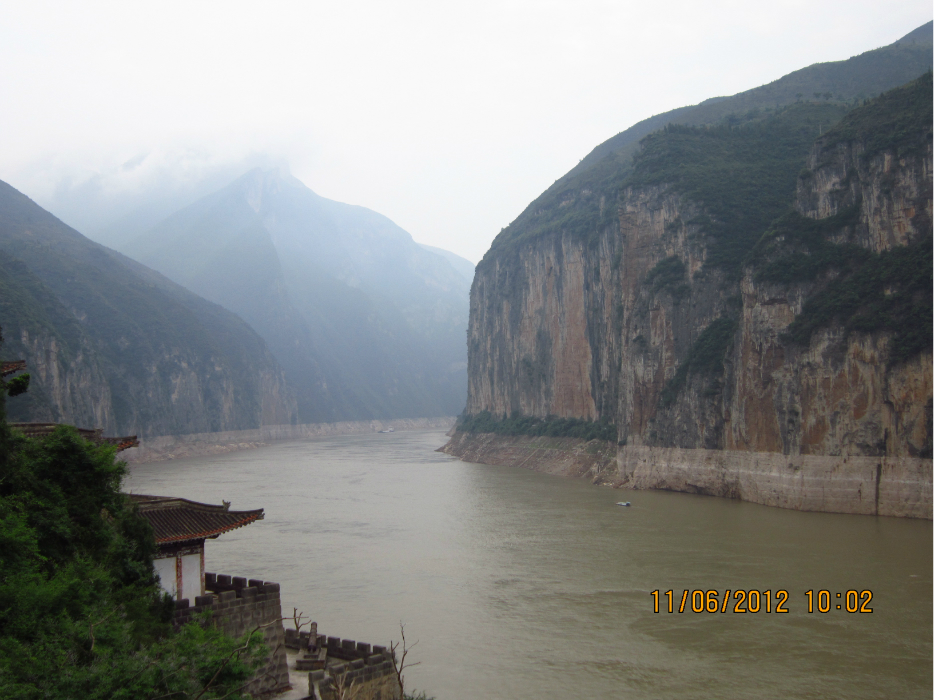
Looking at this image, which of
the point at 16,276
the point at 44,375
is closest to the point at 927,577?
the point at 44,375

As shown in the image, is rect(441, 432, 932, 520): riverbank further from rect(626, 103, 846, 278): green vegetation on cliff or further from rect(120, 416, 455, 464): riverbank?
rect(120, 416, 455, 464): riverbank

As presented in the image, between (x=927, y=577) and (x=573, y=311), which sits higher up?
(x=573, y=311)

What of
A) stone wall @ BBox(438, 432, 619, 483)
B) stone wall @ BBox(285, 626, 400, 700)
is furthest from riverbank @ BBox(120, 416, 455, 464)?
stone wall @ BBox(285, 626, 400, 700)

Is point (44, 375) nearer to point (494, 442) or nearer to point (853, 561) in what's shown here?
point (494, 442)

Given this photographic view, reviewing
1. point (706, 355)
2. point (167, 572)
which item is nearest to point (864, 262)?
point (706, 355)

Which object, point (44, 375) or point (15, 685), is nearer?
point (15, 685)

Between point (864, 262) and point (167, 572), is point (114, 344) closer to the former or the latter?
point (864, 262)
